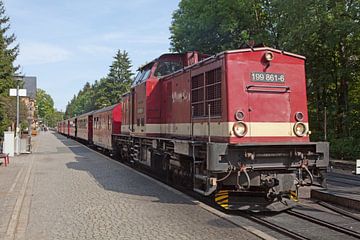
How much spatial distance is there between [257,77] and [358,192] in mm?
4190

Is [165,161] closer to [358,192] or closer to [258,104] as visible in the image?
[258,104]

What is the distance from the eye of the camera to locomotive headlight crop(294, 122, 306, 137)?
9203 mm

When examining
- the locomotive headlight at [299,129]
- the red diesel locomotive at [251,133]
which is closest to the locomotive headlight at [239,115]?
the red diesel locomotive at [251,133]

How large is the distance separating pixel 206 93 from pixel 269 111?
62.3 inches

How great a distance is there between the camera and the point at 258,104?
29.5ft

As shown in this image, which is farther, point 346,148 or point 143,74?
point 346,148

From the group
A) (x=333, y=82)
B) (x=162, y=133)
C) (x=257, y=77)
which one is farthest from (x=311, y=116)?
(x=257, y=77)

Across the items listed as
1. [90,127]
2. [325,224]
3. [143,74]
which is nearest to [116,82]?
[90,127]

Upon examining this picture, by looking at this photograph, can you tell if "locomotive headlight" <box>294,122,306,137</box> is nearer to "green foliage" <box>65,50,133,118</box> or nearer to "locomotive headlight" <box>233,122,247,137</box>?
"locomotive headlight" <box>233,122,247,137</box>

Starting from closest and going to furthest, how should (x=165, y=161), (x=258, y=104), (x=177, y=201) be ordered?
(x=258, y=104) → (x=177, y=201) → (x=165, y=161)

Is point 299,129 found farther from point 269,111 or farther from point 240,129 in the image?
point 240,129

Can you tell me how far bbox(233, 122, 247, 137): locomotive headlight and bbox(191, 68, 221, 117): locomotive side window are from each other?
1.89 feet

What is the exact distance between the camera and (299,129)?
9.23 meters

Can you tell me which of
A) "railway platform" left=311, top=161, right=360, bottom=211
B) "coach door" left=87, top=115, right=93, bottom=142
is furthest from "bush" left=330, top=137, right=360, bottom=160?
"coach door" left=87, top=115, right=93, bottom=142
